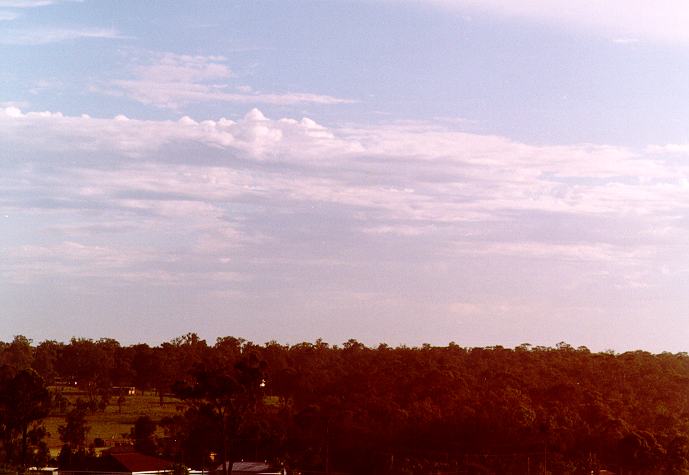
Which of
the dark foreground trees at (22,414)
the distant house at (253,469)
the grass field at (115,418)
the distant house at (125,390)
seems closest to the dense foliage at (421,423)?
the dark foreground trees at (22,414)

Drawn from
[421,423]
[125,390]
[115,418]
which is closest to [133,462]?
[421,423]

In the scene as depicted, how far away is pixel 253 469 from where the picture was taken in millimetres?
87562

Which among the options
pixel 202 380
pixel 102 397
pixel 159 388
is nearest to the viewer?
pixel 202 380

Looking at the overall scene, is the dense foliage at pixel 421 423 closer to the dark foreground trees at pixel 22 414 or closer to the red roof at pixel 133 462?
the dark foreground trees at pixel 22 414

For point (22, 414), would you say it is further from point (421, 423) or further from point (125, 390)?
point (125, 390)

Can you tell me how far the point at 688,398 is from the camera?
126312 mm

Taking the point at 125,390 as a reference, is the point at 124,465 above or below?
below

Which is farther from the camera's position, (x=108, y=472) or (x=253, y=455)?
(x=253, y=455)

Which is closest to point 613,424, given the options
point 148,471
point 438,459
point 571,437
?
point 571,437

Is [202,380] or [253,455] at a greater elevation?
[202,380]

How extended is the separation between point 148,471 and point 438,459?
2856 centimetres

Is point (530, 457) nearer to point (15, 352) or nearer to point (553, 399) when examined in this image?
point (553, 399)

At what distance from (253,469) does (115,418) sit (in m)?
47.8

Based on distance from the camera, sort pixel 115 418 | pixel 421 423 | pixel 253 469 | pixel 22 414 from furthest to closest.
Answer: pixel 115 418, pixel 421 423, pixel 253 469, pixel 22 414
